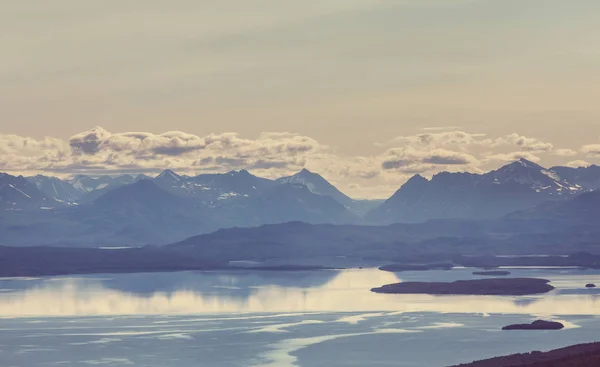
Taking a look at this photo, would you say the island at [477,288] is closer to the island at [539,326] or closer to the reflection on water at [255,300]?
the reflection on water at [255,300]

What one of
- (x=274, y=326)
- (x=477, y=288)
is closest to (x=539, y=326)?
(x=274, y=326)

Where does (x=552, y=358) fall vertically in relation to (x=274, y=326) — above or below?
below

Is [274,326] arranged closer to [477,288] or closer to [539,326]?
[539,326]

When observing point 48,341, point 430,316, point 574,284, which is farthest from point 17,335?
point 574,284

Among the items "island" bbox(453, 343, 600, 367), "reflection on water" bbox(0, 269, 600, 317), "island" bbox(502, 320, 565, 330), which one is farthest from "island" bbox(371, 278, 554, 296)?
"island" bbox(453, 343, 600, 367)

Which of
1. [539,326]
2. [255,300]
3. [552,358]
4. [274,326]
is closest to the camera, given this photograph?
[552,358]

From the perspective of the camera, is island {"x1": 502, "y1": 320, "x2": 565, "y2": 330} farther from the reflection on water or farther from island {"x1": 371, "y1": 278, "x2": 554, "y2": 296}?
island {"x1": 371, "y1": 278, "x2": 554, "y2": 296}
